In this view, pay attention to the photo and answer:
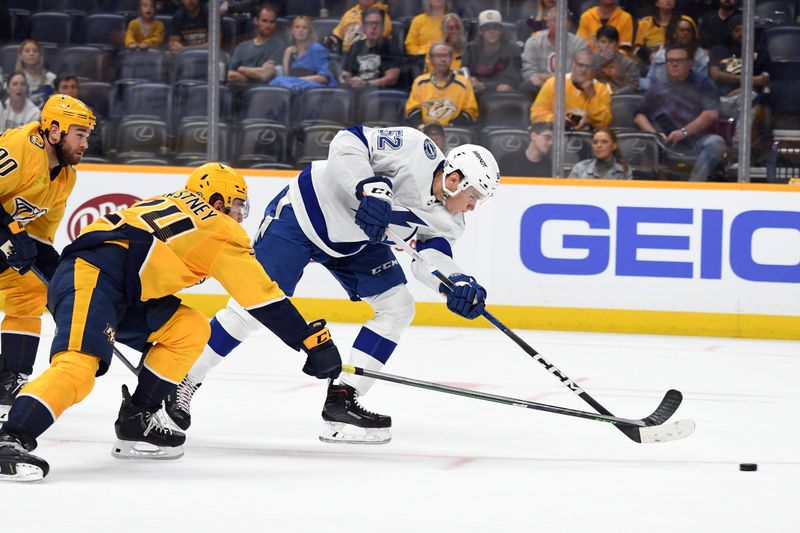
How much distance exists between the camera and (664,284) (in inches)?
290

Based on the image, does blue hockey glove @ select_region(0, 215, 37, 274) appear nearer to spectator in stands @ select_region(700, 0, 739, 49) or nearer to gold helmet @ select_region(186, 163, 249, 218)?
gold helmet @ select_region(186, 163, 249, 218)

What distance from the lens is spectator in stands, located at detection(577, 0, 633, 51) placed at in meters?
7.53

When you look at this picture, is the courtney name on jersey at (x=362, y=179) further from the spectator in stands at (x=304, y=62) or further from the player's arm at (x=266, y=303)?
the spectator in stands at (x=304, y=62)

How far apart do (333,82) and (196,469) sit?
4.43m

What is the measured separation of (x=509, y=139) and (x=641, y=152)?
784 millimetres

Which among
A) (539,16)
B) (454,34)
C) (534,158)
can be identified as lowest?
(534,158)

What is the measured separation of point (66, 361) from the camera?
352cm

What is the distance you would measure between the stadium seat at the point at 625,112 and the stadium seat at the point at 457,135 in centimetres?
85

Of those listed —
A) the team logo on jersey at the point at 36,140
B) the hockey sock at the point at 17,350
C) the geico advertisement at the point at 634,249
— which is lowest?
the geico advertisement at the point at 634,249

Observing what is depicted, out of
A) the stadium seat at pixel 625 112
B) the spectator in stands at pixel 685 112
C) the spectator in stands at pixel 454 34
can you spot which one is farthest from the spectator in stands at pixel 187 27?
the spectator in stands at pixel 685 112

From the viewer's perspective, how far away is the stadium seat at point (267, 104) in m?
7.88

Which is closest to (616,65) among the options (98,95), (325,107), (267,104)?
(325,107)

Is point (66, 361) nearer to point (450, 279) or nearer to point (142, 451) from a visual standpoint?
point (142, 451)

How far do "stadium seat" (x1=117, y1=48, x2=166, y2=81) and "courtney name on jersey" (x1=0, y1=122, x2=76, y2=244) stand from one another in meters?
3.44
